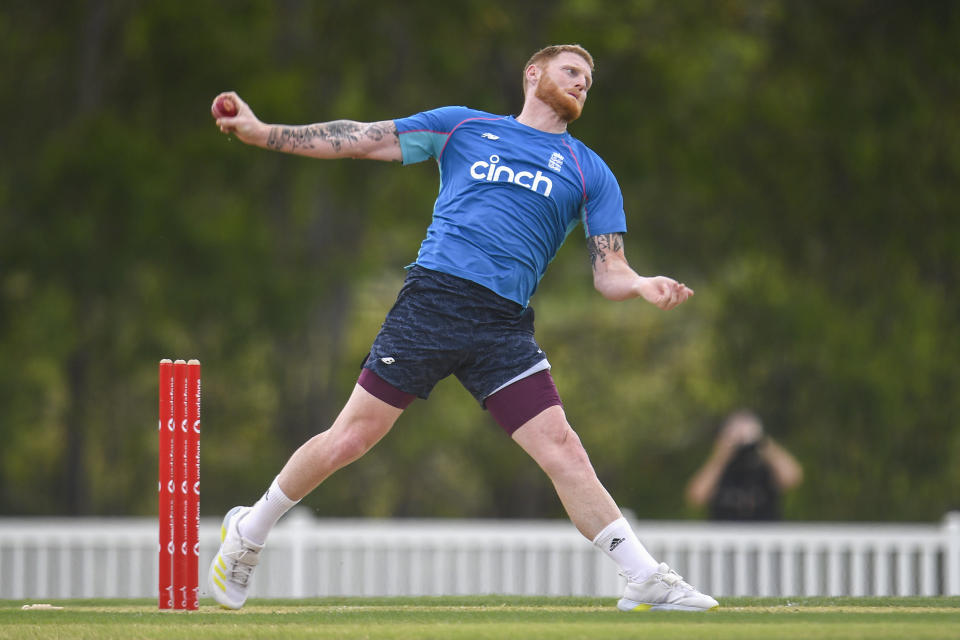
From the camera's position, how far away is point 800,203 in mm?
15508

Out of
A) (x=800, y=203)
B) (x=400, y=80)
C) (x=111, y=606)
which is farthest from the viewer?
(x=400, y=80)

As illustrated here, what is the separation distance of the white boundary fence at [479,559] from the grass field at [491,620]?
4.72 meters

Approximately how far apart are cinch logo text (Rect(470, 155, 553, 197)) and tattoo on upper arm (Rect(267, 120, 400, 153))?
0.35m

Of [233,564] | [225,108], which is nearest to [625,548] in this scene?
[233,564]

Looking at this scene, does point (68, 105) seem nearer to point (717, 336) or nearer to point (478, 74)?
point (478, 74)

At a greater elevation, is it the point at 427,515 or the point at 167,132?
the point at 167,132

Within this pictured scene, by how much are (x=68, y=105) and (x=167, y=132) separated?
58.0 inches

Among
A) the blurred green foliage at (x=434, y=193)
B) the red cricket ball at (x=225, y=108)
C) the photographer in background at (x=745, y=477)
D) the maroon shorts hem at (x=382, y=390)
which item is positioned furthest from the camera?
the blurred green foliage at (x=434, y=193)

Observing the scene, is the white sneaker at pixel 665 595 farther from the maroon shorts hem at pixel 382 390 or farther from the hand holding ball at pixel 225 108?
the hand holding ball at pixel 225 108

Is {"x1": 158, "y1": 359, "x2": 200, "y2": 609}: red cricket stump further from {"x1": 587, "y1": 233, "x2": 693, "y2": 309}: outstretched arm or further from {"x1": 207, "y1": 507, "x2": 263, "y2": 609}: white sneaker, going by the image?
{"x1": 587, "y1": 233, "x2": 693, "y2": 309}: outstretched arm

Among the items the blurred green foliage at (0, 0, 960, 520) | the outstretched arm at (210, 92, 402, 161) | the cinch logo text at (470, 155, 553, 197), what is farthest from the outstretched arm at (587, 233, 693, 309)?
the blurred green foliage at (0, 0, 960, 520)

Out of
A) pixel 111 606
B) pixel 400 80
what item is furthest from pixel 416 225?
pixel 111 606

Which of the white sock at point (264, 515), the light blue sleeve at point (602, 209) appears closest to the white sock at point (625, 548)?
the light blue sleeve at point (602, 209)

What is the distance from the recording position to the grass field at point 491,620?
4598 mm
